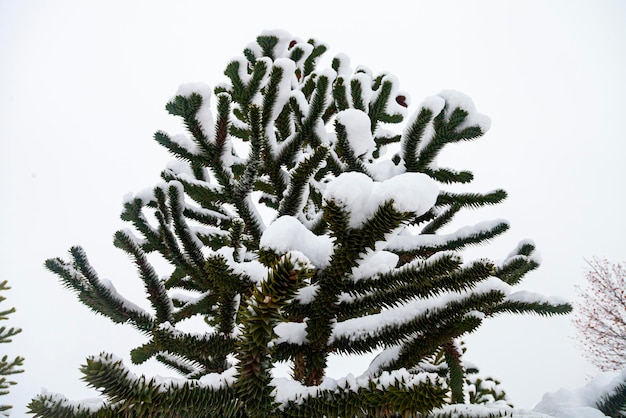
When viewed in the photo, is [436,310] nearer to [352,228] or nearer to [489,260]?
[489,260]

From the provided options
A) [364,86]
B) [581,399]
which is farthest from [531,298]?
[364,86]

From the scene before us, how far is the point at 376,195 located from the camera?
1195mm

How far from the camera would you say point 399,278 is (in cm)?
144

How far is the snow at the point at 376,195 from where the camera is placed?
1117mm

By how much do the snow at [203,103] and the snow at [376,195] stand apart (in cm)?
199

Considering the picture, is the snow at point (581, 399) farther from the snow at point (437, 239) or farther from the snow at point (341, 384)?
the snow at point (437, 239)

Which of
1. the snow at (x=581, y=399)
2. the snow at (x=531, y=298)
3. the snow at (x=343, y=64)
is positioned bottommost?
the snow at (x=581, y=399)

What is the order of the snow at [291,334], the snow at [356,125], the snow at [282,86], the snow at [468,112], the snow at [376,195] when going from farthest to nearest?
the snow at [468,112]
the snow at [282,86]
the snow at [356,125]
the snow at [291,334]
the snow at [376,195]

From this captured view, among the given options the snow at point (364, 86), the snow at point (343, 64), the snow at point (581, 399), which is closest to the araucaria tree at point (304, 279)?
the snow at point (581, 399)

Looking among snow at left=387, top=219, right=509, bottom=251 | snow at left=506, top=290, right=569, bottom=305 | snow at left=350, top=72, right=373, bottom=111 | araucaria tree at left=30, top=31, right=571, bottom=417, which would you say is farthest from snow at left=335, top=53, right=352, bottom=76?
snow at left=506, top=290, right=569, bottom=305

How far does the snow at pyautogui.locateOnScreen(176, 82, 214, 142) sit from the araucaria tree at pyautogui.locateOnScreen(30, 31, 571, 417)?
0.04ft

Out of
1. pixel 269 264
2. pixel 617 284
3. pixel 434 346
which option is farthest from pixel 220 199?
pixel 617 284

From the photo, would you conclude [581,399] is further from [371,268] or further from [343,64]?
[343,64]

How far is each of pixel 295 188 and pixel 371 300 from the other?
1.06 meters
